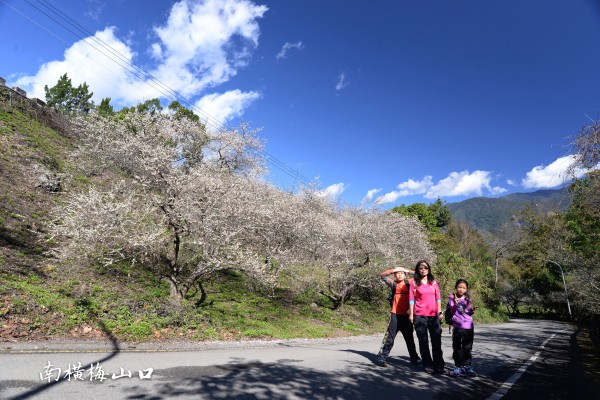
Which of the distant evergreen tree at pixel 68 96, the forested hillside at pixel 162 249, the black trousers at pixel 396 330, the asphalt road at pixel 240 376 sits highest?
the distant evergreen tree at pixel 68 96

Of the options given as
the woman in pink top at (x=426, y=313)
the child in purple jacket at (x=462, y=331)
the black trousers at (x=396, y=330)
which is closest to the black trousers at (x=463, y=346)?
the child in purple jacket at (x=462, y=331)

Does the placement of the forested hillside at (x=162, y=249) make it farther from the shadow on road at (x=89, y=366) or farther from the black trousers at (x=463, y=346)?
the black trousers at (x=463, y=346)

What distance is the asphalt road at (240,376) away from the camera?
4637 mm

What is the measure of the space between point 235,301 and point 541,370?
11.0 m

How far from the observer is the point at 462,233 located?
72312 mm

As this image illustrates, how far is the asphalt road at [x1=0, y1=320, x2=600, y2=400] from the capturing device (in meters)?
4.64

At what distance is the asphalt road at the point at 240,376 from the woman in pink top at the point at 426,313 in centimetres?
29

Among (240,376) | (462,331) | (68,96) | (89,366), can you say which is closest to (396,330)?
(462,331)

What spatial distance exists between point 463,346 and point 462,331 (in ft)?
0.97

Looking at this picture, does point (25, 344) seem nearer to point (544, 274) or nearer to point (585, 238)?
point (585, 238)

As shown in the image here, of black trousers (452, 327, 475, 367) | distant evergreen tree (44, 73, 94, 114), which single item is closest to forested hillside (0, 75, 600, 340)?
black trousers (452, 327, 475, 367)

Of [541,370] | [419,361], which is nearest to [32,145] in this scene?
[419,361]

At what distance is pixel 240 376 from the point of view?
18.5 feet

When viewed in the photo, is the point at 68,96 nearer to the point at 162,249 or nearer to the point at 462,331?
the point at 162,249
